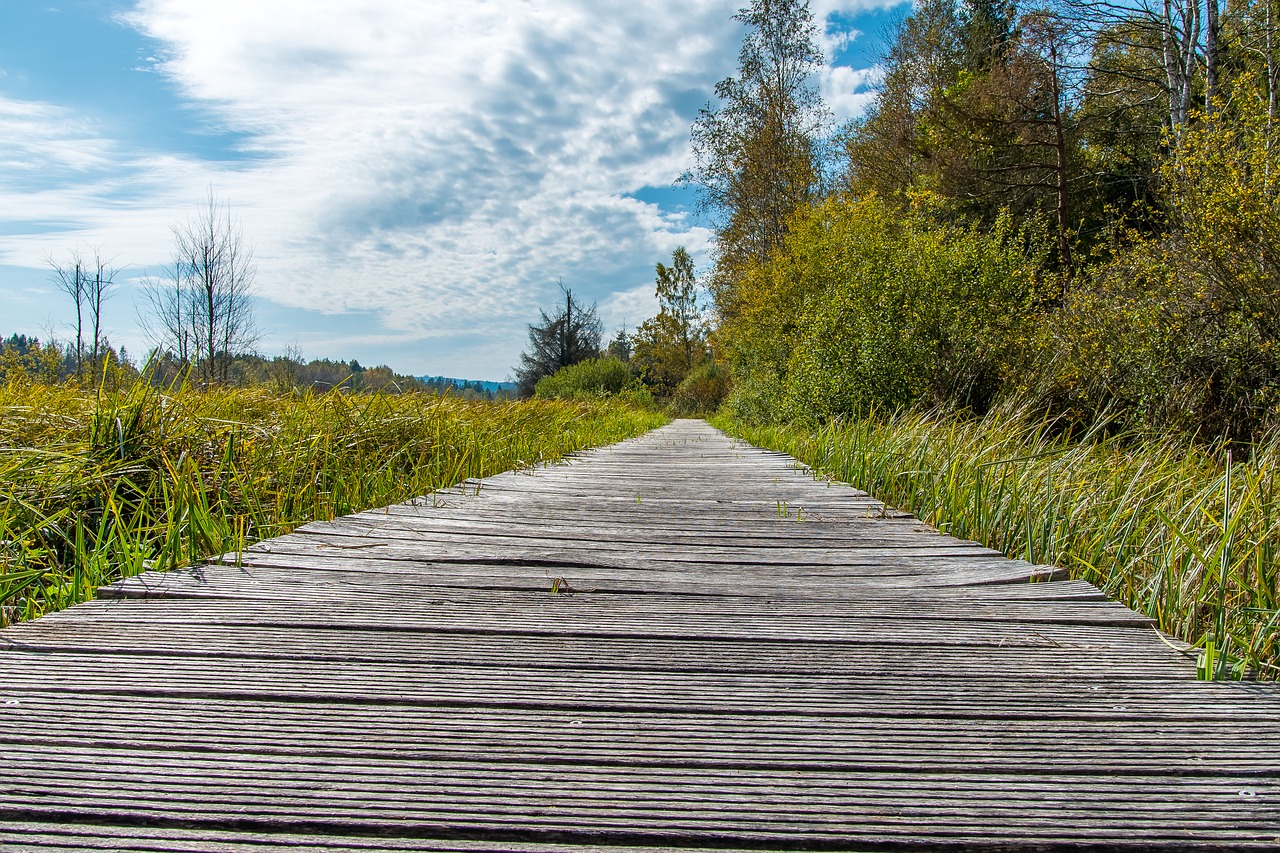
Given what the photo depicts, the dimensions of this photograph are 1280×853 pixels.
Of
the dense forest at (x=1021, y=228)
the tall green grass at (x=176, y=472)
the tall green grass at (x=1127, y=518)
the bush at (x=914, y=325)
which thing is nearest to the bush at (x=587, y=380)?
the dense forest at (x=1021, y=228)

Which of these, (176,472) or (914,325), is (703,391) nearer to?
(914,325)

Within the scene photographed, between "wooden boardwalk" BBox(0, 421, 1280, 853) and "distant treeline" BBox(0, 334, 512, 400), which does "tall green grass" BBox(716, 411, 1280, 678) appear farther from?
"distant treeline" BBox(0, 334, 512, 400)

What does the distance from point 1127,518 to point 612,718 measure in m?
3.49

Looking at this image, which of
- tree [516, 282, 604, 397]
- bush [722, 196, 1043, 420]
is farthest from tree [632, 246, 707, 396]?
bush [722, 196, 1043, 420]

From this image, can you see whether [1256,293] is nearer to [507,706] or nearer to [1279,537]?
[1279,537]

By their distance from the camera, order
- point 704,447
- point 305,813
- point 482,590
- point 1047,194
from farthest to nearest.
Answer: point 1047,194, point 704,447, point 482,590, point 305,813

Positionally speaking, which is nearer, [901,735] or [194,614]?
[901,735]

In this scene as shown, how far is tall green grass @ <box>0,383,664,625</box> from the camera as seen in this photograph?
2.21 meters

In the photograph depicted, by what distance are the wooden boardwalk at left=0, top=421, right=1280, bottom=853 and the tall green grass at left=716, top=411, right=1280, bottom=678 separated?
1.34ft

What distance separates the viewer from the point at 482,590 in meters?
1.95

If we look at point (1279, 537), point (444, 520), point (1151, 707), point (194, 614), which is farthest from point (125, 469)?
point (1279, 537)

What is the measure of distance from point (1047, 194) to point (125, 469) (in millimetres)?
20570

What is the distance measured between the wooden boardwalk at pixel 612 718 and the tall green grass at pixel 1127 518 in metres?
0.41

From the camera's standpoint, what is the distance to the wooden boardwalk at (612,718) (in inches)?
33.8
